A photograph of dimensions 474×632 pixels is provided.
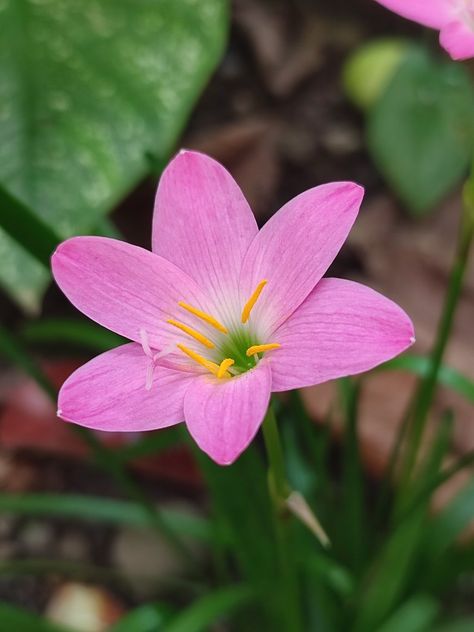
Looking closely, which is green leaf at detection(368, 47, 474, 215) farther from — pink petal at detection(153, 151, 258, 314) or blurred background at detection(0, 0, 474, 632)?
pink petal at detection(153, 151, 258, 314)

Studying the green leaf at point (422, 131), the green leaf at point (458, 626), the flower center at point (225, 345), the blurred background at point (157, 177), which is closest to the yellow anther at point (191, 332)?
the flower center at point (225, 345)

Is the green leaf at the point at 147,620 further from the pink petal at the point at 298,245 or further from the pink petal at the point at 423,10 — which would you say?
the pink petal at the point at 423,10

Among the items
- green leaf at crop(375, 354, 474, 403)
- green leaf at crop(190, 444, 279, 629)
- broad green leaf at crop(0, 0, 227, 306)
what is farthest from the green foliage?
green leaf at crop(190, 444, 279, 629)

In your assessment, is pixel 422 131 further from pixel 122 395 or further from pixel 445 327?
pixel 122 395

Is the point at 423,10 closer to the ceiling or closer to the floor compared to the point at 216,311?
closer to the ceiling

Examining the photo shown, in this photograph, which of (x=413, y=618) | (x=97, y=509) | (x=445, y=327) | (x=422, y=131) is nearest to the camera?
(x=445, y=327)

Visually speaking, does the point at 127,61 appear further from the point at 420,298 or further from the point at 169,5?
the point at 420,298

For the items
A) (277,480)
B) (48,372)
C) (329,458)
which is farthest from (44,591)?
(277,480)

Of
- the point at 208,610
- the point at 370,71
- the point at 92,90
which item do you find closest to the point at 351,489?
the point at 208,610
